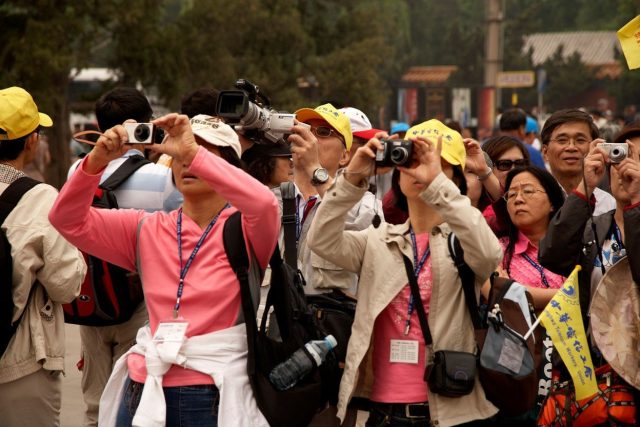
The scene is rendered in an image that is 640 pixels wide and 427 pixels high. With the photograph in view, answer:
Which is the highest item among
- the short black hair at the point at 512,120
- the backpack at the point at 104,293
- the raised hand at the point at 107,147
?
the raised hand at the point at 107,147

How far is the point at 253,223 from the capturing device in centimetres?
395

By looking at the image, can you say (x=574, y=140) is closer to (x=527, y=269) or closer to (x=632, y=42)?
(x=632, y=42)

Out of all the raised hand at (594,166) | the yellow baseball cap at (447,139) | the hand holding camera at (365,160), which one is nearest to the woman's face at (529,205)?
the raised hand at (594,166)

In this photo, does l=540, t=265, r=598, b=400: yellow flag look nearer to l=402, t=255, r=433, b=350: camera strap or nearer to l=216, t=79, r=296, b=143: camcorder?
l=402, t=255, r=433, b=350: camera strap

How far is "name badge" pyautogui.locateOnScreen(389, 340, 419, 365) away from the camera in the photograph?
4250 mm

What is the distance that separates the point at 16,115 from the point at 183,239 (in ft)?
4.20

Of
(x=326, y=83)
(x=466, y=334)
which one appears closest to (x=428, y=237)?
(x=466, y=334)

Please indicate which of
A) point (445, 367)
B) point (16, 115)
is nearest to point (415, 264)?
point (445, 367)

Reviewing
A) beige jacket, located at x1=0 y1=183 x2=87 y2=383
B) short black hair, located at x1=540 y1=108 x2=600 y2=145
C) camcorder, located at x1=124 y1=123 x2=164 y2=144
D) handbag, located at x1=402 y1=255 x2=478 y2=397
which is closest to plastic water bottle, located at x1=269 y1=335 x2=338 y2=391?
handbag, located at x1=402 y1=255 x2=478 y2=397

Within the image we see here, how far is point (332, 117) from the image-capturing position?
5414 millimetres

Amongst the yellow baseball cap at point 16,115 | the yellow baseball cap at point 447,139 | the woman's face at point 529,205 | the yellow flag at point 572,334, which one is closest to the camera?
the yellow baseball cap at point 447,139

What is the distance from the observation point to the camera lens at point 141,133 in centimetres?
389

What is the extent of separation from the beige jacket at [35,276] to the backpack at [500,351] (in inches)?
66.8

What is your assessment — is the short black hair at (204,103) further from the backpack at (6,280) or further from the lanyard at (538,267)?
the lanyard at (538,267)
